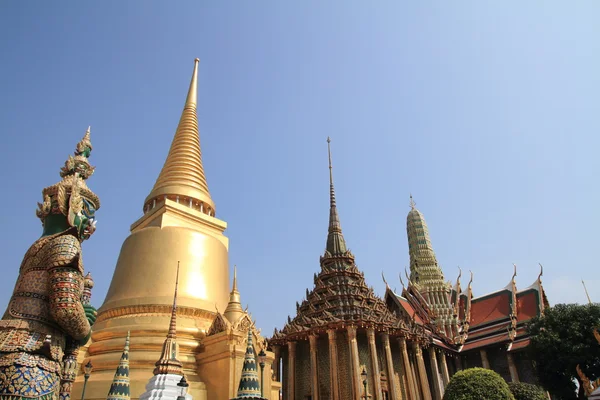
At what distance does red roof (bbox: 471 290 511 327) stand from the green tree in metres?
8.00

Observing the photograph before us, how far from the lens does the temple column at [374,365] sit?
20.8 metres

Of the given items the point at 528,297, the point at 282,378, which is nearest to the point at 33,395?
the point at 282,378

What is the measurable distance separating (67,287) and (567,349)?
2338cm

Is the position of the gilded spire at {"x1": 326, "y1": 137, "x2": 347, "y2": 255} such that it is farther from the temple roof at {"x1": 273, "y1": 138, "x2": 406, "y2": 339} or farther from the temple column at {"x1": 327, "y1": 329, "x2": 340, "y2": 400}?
the temple column at {"x1": 327, "y1": 329, "x2": 340, "y2": 400}

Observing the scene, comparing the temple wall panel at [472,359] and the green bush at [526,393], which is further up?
the temple wall panel at [472,359]

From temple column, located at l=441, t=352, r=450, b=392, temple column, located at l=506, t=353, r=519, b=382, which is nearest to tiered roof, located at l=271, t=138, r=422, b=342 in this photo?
temple column, located at l=441, t=352, r=450, b=392

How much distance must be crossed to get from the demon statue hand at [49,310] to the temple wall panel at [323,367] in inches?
774

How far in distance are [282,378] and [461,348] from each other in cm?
1263

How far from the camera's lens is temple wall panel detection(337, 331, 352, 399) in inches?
847

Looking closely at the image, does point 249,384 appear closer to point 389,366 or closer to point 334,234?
point 389,366

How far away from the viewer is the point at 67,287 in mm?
4133

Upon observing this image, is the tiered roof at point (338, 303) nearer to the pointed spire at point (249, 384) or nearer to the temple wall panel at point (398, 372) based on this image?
the temple wall panel at point (398, 372)

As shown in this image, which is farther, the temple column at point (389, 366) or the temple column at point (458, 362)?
the temple column at point (458, 362)

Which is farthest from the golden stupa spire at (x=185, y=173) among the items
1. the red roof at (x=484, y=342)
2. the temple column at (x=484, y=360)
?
the temple column at (x=484, y=360)
